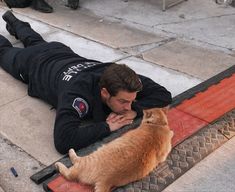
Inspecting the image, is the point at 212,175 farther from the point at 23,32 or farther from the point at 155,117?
the point at 23,32

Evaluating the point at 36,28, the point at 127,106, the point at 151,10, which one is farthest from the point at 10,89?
the point at 151,10

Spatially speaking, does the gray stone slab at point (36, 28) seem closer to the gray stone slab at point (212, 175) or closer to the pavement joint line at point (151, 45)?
the pavement joint line at point (151, 45)

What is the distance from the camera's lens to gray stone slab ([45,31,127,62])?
523cm

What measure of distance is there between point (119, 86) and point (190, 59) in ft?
6.69

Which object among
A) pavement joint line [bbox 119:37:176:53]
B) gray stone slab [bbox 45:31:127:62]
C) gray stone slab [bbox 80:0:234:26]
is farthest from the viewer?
gray stone slab [bbox 80:0:234:26]

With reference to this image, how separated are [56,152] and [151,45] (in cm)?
248

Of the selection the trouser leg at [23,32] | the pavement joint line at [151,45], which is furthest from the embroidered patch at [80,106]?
the pavement joint line at [151,45]

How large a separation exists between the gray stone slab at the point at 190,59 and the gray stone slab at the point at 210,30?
290mm

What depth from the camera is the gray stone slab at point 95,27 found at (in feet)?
18.7

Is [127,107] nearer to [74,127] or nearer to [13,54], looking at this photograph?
[74,127]

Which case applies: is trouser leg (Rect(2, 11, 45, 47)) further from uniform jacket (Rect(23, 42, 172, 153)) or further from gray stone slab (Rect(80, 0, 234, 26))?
gray stone slab (Rect(80, 0, 234, 26))

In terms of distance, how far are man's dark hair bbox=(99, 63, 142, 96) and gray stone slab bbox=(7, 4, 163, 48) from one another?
2.16 metres

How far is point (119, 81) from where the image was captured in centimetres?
332

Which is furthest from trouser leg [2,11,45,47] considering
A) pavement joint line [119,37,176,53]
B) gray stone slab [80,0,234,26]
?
gray stone slab [80,0,234,26]
